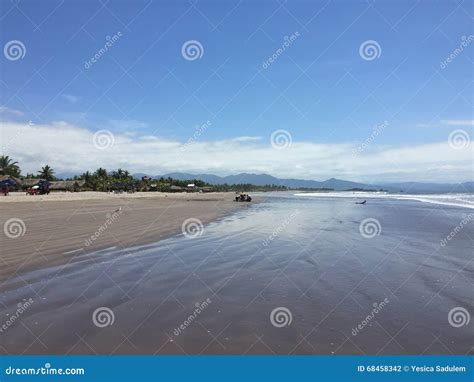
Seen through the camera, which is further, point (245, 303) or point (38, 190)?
point (38, 190)

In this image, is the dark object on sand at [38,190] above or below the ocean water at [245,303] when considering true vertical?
above

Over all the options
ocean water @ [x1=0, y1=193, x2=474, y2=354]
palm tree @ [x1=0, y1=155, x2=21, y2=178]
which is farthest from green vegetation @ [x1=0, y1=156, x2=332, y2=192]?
ocean water @ [x1=0, y1=193, x2=474, y2=354]

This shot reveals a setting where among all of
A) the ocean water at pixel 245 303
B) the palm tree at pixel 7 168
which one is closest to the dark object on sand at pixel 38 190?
the palm tree at pixel 7 168

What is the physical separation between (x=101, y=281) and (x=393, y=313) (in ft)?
20.7

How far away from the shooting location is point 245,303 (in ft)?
24.6

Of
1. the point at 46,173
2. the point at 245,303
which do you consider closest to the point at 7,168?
the point at 46,173

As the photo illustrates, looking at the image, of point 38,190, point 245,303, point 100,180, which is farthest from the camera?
point 100,180

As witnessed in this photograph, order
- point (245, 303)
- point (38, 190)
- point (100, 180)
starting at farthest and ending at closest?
point (100, 180)
point (38, 190)
point (245, 303)

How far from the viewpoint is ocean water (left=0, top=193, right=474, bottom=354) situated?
5.67 m

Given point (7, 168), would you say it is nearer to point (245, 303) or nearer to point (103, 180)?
point (103, 180)

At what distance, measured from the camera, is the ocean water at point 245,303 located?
5672 millimetres

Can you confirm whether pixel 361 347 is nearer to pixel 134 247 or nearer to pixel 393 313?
pixel 393 313

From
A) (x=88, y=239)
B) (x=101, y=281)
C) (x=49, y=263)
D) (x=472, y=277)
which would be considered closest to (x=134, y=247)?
(x=88, y=239)

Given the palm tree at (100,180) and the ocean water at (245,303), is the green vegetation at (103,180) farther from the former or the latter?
the ocean water at (245,303)
